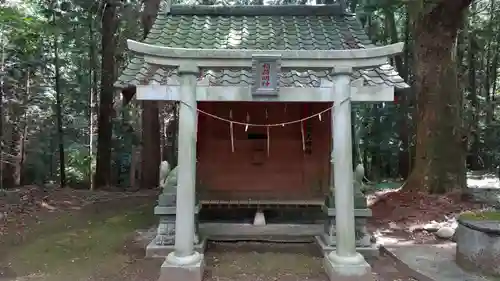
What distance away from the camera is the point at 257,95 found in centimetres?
575

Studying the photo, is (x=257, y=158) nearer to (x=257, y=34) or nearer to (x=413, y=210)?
(x=257, y=34)

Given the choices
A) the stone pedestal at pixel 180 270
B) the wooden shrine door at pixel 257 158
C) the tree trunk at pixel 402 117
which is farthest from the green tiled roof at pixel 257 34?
the tree trunk at pixel 402 117

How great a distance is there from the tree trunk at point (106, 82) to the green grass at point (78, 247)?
15.5 ft

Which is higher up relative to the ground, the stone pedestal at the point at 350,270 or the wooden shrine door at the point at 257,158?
the wooden shrine door at the point at 257,158

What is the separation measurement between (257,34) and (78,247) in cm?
498

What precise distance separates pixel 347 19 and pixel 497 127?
14653 millimetres

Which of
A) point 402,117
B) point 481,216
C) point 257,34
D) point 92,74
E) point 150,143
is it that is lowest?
point 481,216

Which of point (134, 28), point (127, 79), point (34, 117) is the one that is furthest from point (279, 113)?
point (34, 117)

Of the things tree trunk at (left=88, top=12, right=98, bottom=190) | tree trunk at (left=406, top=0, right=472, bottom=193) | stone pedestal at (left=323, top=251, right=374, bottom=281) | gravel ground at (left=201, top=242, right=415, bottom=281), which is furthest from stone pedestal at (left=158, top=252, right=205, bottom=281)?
tree trunk at (left=88, top=12, right=98, bottom=190)

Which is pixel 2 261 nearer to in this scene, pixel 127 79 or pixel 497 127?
pixel 127 79

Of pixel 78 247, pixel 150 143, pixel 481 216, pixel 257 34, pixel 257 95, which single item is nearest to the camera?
pixel 257 95

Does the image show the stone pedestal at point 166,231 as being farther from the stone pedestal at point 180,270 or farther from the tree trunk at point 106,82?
the tree trunk at point 106,82

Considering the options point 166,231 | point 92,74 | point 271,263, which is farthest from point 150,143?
point 271,263

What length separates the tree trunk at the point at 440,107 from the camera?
32.3 ft
